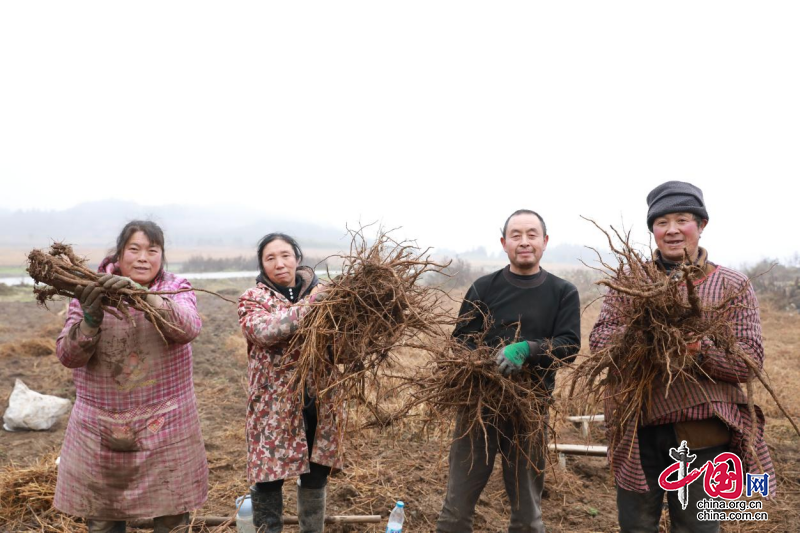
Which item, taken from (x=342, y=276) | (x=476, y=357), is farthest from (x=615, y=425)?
(x=342, y=276)

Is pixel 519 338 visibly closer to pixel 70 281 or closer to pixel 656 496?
pixel 656 496

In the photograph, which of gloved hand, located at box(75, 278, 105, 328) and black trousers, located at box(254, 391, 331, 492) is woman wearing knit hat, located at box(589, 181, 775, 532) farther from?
gloved hand, located at box(75, 278, 105, 328)

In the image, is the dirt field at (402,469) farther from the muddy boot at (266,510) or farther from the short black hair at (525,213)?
the short black hair at (525,213)

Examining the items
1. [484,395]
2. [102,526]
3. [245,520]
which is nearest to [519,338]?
[484,395]

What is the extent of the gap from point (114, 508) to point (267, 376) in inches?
35.1

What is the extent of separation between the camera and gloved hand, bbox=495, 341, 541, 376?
2055mm

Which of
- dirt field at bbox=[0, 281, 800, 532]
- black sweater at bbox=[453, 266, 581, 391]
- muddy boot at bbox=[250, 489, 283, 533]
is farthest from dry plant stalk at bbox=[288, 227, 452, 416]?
muddy boot at bbox=[250, 489, 283, 533]

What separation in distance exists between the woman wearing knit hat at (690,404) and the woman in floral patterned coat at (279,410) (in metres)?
1.28

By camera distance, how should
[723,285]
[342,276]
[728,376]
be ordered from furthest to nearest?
[342,276] < [723,285] < [728,376]

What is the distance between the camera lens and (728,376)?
185cm

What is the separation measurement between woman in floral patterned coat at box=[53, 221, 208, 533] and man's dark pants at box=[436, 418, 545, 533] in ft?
4.16

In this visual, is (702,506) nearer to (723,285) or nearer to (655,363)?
(655,363)

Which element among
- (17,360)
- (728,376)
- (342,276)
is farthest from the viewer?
(17,360)

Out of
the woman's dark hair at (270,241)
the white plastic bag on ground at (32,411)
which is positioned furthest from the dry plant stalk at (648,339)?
the white plastic bag on ground at (32,411)
